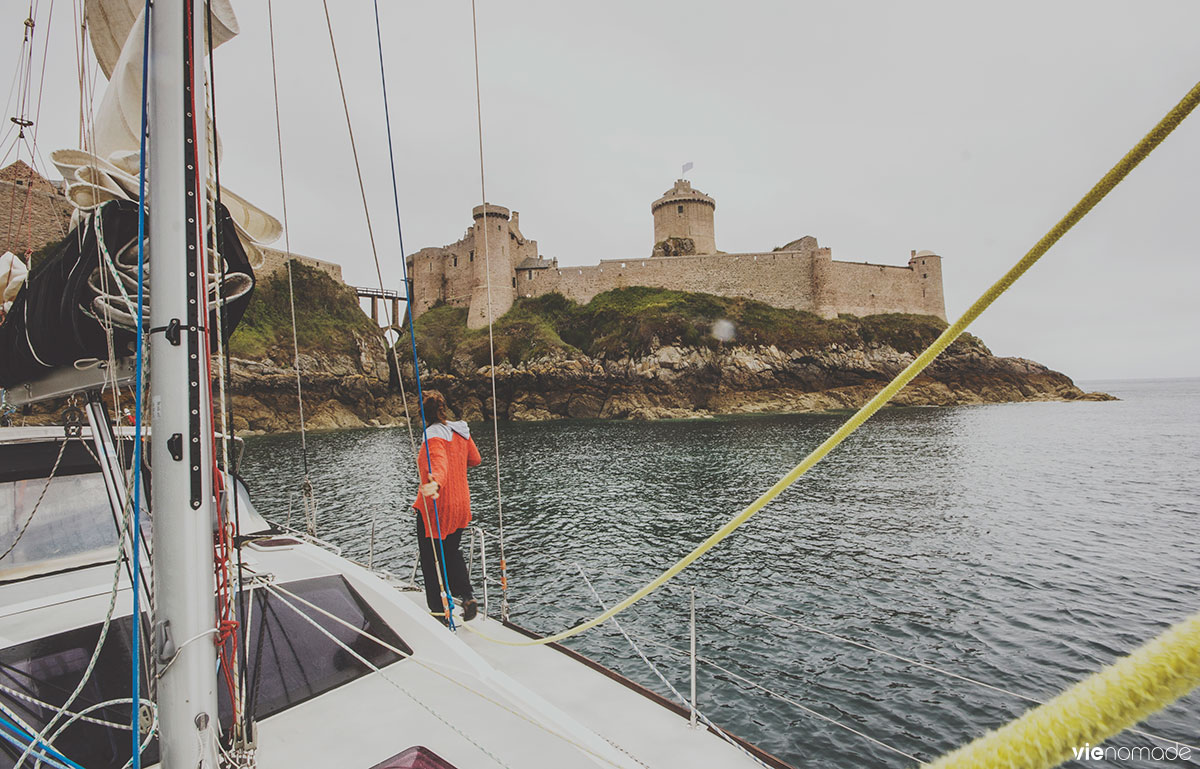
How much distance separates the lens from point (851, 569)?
10.6m

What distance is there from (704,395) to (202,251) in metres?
49.6

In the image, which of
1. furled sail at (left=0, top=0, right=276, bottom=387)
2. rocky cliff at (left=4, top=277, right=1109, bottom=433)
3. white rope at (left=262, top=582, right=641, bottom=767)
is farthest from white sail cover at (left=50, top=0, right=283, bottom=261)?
rocky cliff at (left=4, top=277, right=1109, bottom=433)

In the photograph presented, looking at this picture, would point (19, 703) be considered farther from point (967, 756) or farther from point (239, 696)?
point (967, 756)

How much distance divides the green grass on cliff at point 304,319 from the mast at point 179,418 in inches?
1916

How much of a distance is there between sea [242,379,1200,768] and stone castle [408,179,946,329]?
1379 inches

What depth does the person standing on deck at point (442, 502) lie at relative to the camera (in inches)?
179

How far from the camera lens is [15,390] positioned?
13.9ft

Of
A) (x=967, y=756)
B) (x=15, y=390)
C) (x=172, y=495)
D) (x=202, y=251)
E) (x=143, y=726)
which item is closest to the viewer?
(x=967, y=756)

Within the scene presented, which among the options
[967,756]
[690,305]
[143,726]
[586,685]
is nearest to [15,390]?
[143,726]

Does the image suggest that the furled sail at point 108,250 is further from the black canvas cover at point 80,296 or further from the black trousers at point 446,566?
the black trousers at point 446,566

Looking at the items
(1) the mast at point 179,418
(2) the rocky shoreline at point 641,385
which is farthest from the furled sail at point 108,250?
(2) the rocky shoreline at point 641,385

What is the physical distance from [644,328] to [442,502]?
1905 inches

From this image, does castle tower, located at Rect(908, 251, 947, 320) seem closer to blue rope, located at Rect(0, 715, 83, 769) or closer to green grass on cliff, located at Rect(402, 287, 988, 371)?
green grass on cliff, located at Rect(402, 287, 988, 371)

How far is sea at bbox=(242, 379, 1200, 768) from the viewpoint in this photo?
6223mm
